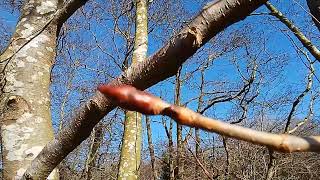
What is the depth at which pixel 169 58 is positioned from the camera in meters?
0.78

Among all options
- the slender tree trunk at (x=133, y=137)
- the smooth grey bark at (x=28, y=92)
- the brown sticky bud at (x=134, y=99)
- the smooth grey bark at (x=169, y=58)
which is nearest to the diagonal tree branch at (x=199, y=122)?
the brown sticky bud at (x=134, y=99)

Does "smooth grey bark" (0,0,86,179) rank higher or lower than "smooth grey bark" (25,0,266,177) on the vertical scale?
higher

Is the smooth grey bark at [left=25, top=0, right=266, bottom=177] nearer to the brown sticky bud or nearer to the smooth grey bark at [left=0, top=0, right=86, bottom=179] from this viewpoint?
the brown sticky bud

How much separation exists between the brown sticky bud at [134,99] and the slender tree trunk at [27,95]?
1.67 metres

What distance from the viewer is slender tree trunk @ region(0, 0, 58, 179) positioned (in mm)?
2018

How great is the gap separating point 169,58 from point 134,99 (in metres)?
0.47

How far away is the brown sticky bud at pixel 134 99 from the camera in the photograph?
317 mm

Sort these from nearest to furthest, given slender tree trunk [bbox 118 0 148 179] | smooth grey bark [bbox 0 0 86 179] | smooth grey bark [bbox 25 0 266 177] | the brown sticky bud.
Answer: the brown sticky bud < smooth grey bark [bbox 25 0 266 177] < smooth grey bark [bbox 0 0 86 179] < slender tree trunk [bbox 118 0 148 179]

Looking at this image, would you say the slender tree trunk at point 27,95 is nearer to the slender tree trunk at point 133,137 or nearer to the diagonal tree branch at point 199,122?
the diagonal tree branch at point 199,122

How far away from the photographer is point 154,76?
876mm

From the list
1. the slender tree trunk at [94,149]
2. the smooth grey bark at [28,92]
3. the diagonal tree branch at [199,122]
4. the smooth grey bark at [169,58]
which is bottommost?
the diagonal tree branch at [199,122]

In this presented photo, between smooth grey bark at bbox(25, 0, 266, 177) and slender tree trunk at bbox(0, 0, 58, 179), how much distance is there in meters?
0.87

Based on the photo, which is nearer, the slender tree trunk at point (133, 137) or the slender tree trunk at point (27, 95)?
the slender tree trunk at point (27, 95)

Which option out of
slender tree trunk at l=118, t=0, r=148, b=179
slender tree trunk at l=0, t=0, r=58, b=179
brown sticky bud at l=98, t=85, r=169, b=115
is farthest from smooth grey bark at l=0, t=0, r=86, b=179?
slender tree trunk at l=118, t=0, r=148, b=179
